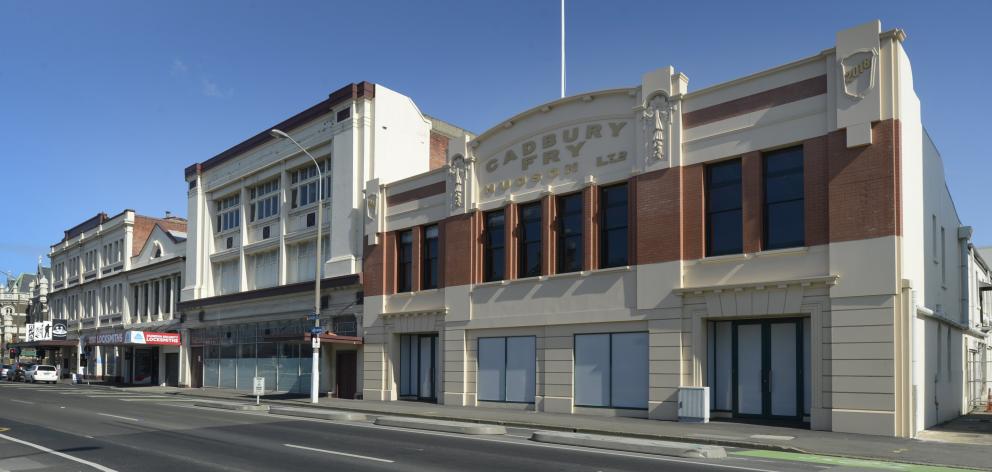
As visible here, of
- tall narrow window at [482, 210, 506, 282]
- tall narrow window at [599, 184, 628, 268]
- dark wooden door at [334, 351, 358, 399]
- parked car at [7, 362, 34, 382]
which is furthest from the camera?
parked car at [7, 362, 34, 382]

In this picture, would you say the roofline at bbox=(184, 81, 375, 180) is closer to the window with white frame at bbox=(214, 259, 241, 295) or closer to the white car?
the window with white frame at bbox=(214, 259, 241, 295)

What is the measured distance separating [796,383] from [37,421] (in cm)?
2146

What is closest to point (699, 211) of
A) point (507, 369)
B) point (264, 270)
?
point (507, 369)

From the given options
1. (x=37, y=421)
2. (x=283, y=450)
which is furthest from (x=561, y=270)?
(x=37, y=421)

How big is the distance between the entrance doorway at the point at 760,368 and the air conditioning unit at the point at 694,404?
2.98 feet

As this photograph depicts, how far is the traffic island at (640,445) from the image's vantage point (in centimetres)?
1497

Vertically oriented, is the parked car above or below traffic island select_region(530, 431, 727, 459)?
below

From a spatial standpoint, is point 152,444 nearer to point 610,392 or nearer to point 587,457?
point 587,457

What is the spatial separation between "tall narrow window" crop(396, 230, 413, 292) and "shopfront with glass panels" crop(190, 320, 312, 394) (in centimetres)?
505

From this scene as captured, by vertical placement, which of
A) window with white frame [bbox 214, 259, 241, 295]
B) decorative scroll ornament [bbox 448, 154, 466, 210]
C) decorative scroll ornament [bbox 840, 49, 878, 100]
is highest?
decorative scroll ornament [bbox 840, 49, 878, 100]

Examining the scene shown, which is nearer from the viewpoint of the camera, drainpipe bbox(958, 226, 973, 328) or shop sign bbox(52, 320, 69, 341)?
drainpipe bbox(958, 226, 973, 328)

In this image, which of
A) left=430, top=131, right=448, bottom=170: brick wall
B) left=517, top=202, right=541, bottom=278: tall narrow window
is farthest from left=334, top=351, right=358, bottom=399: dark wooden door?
left=517, top=202, right=541, bottom=278: tall narrow window

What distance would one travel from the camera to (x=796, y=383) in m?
20.7

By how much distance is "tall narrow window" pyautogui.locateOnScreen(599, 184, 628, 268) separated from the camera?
82.7 feet
